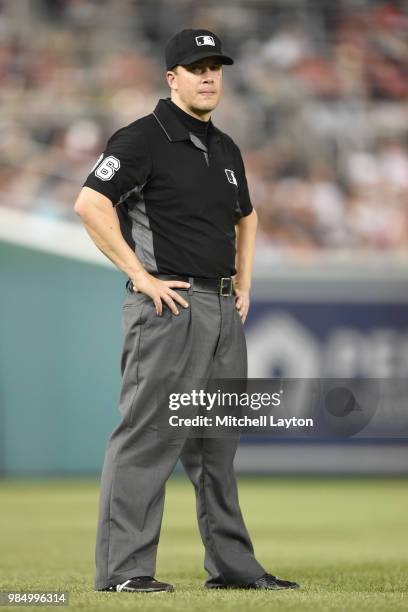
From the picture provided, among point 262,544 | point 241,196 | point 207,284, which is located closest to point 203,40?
point 241,196

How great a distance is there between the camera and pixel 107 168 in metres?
4.02

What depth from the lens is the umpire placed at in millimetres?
4023

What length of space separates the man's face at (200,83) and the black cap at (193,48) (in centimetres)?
3

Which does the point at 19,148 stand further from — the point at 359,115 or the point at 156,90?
the point at 359,115

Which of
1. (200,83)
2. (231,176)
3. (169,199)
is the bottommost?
(169,199)

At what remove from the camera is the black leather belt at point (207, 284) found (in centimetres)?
413

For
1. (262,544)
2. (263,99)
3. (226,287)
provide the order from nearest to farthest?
1. (226,287)
2. (262,544)
3. (263,99)

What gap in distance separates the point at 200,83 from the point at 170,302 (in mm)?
762

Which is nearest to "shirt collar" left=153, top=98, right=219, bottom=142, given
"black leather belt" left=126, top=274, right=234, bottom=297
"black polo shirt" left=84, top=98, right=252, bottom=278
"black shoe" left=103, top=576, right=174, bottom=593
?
"black polo shirt" left=84, top=98, right=252, bottom=278

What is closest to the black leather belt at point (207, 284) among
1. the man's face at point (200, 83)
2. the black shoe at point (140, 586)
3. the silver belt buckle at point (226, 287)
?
the silver belt buckle at point (226, 287)

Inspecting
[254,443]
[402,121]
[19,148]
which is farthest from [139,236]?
[402,121]

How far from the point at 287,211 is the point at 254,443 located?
2.67 meters

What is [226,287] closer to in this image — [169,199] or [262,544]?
[169,199]

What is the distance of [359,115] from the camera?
1245 cm
